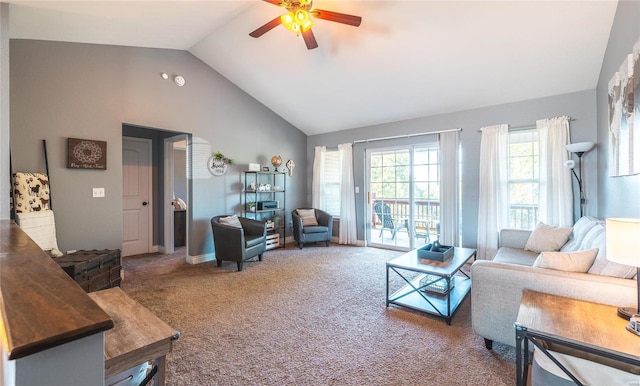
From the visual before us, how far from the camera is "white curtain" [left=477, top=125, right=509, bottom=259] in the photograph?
397cm

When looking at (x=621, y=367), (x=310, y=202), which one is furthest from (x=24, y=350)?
(x=310, y=202)

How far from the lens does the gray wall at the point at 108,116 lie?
2.94 metres

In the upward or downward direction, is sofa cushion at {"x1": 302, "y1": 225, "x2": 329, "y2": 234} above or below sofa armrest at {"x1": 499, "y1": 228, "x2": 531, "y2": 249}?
below

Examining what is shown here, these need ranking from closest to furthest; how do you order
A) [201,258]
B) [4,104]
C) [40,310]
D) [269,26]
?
1. [40,310]
2. [4,104]
3. [269,26]
4. [201,258]

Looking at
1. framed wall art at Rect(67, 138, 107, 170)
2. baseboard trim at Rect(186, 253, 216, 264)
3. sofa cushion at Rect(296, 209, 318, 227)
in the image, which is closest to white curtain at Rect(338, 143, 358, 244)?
sofa cushion at Rect(296, 209, 318, 227)

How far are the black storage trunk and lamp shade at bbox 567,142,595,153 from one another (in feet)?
17.5

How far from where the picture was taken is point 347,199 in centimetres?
557

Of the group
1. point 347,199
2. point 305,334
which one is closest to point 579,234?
point 305,334

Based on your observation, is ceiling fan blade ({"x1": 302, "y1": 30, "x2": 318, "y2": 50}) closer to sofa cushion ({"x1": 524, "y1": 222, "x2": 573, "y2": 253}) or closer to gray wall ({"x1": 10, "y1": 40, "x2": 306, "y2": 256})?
gray wall ({"x1": 10, "y1": 40, "x2": 306, "y2": 256})

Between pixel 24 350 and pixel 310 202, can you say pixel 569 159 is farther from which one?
pixel 24 350

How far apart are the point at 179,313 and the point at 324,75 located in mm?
3572

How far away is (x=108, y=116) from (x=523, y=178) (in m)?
5.58

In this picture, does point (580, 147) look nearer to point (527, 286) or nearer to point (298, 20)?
point (527, 286)

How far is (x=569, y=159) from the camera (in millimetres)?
3490
